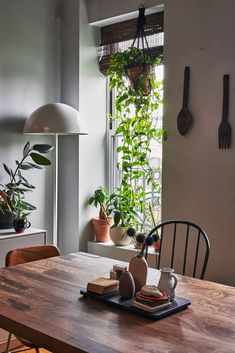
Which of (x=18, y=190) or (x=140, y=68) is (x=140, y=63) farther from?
(x=18, y=190)

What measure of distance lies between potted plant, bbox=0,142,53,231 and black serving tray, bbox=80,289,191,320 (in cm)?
151

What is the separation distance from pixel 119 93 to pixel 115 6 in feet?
2.30

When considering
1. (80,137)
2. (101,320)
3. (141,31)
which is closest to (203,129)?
(141,31)

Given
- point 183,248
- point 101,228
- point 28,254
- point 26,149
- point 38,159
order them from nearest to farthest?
point 28,254 → point 183,248 → point 38,159 → point 26,149 → point 101,228

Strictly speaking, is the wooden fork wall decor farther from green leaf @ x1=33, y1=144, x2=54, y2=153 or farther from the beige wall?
green leaf @ x1=33, y1=144, x2=54, y2=153

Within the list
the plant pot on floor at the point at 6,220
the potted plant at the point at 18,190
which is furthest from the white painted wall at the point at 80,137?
the plant pot on floor at the point at 6,220

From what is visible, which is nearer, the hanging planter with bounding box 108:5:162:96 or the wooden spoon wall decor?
the wooden spoon wall decor

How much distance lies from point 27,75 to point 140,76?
0.95 metres

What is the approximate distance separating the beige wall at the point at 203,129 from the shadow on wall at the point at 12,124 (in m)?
1.19

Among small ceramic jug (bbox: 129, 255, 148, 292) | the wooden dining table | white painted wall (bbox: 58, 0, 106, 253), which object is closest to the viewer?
the wooden dining table

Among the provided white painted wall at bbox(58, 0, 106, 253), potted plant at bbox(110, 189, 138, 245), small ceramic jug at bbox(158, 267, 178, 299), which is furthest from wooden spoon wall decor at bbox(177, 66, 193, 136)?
small ceramic jug at bbox(158, 267, 178, 299)

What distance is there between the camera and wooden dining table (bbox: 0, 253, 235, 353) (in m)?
1.47

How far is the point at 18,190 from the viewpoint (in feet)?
11.2

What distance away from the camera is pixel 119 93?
12.5 ft
